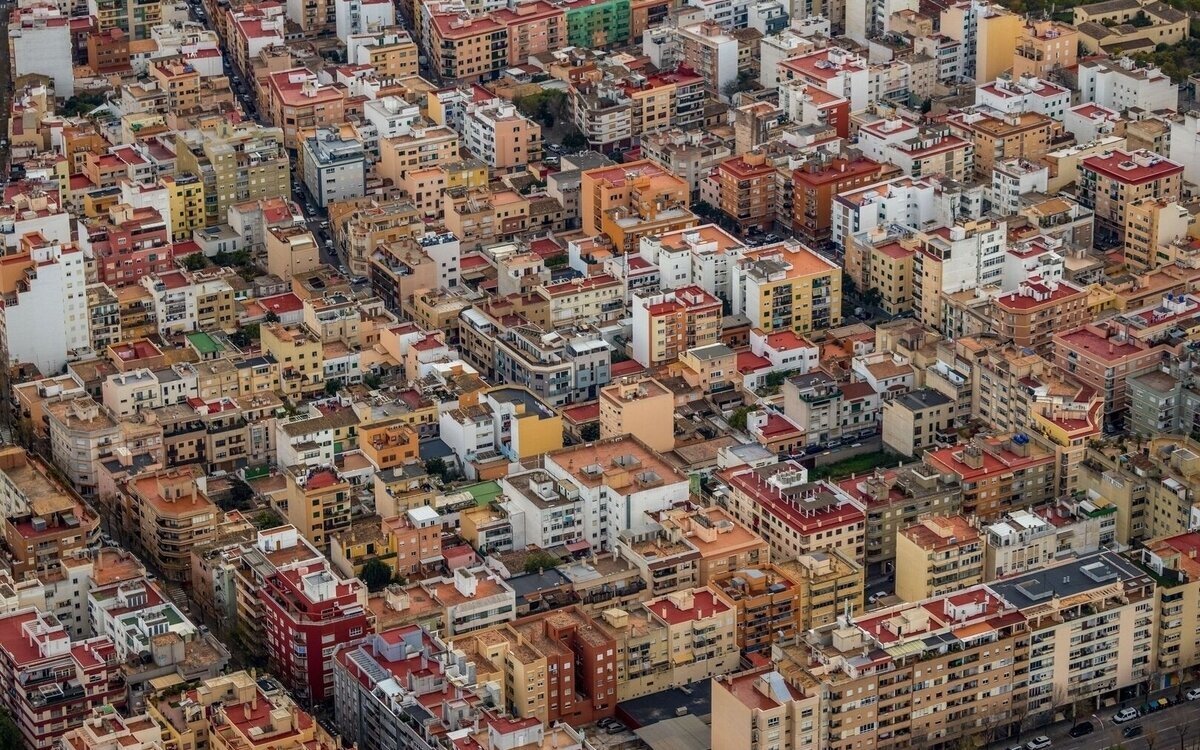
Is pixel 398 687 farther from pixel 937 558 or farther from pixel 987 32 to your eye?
pixel 987 32

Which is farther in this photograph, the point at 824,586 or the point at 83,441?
the point at 83,441

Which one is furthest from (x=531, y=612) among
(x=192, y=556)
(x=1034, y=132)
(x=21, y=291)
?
(x=1034, y=132)

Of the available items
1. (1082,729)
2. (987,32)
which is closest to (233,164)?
(987,32)

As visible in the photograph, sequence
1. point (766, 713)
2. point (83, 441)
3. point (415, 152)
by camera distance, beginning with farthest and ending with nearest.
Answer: point (415, 152) → point (83, 441) → point (766, 713)

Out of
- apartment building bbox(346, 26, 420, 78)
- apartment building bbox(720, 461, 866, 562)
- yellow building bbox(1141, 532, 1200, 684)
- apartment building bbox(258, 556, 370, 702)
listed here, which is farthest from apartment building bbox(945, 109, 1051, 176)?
apartment building bbox(258, 556, 370, 702)

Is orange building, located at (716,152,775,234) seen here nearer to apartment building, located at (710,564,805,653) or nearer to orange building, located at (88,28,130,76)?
orange building, located at (88,28,130,76)

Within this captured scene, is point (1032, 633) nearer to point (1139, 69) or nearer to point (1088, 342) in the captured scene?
point (1088, 342)
